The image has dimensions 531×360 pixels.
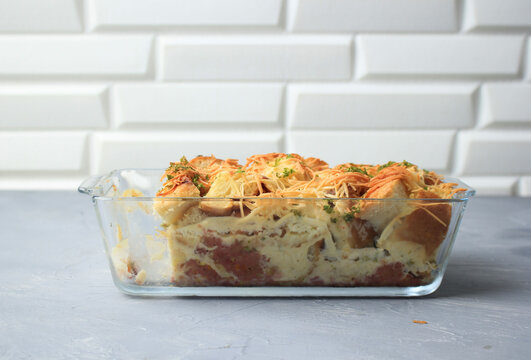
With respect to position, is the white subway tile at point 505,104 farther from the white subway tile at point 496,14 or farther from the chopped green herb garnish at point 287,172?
the chopped green herb garnish at point 287,172

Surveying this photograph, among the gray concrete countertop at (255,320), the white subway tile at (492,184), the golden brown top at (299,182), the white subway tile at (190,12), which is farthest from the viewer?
the white subway tile at (492,184)

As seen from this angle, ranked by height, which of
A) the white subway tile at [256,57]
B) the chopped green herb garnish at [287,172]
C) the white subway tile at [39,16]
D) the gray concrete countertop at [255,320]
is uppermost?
the white subway tile at [39,16]

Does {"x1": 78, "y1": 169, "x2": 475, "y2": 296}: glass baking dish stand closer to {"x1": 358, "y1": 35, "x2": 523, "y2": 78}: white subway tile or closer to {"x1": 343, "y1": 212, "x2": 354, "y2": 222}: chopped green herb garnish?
{"x1": 343, "y1": 212, "x2": 354, "y2": 222}: chopped green herb garnish

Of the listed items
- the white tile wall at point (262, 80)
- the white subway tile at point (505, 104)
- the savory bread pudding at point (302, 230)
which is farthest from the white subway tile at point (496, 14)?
the savory bread pudding at point (302, 230)

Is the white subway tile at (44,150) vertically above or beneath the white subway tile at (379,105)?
beneath

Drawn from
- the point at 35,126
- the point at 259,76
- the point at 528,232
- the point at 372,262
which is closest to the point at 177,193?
the point at 372,262

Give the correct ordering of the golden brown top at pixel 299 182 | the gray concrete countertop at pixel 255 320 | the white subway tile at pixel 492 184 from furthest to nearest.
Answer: the white subway tile at pixel 492 184
the golden brown top at pixel 299 182
the gray concrete countertop at pixel 255 320
